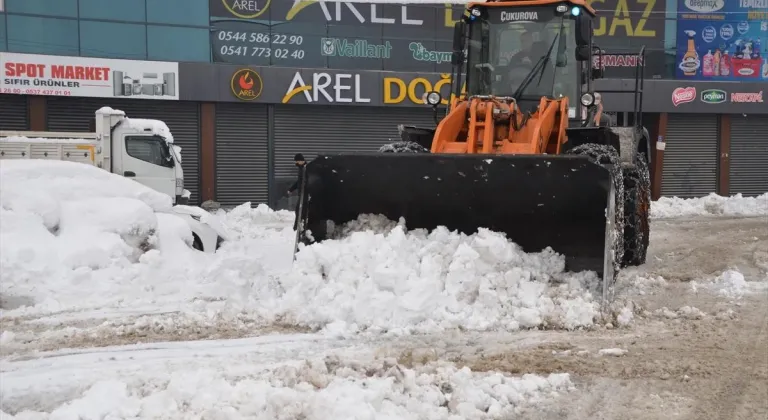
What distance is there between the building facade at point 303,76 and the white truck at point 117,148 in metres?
4.89

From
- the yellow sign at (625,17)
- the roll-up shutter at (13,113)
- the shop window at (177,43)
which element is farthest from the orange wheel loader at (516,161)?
the yellow sign at (625,17)

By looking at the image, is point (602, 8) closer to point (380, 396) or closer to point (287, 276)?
point (287, 276)

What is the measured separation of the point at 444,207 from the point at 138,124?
1053 cm

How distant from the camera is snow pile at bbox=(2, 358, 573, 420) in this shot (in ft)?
14.1

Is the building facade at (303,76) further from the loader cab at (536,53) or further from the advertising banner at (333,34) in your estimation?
the loader cab at (536,53)

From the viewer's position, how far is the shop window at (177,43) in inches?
A: 849

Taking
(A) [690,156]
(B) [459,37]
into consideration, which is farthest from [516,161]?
(A) [690,156]

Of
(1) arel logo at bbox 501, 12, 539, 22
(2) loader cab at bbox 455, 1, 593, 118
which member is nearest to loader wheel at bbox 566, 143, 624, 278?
(2) loader cab at bbox 455, 1, 593, 118

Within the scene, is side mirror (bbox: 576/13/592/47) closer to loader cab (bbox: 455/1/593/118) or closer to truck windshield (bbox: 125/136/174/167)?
loader cab (bbox: 455/1/593/118)

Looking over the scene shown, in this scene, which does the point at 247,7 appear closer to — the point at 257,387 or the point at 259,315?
the point at 259,315

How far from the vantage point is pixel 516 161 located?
23.9 feet

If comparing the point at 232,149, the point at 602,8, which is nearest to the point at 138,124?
the point at 232,149

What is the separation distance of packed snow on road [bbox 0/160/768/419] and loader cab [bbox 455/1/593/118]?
2.18 meters

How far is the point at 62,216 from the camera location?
8.90 m
